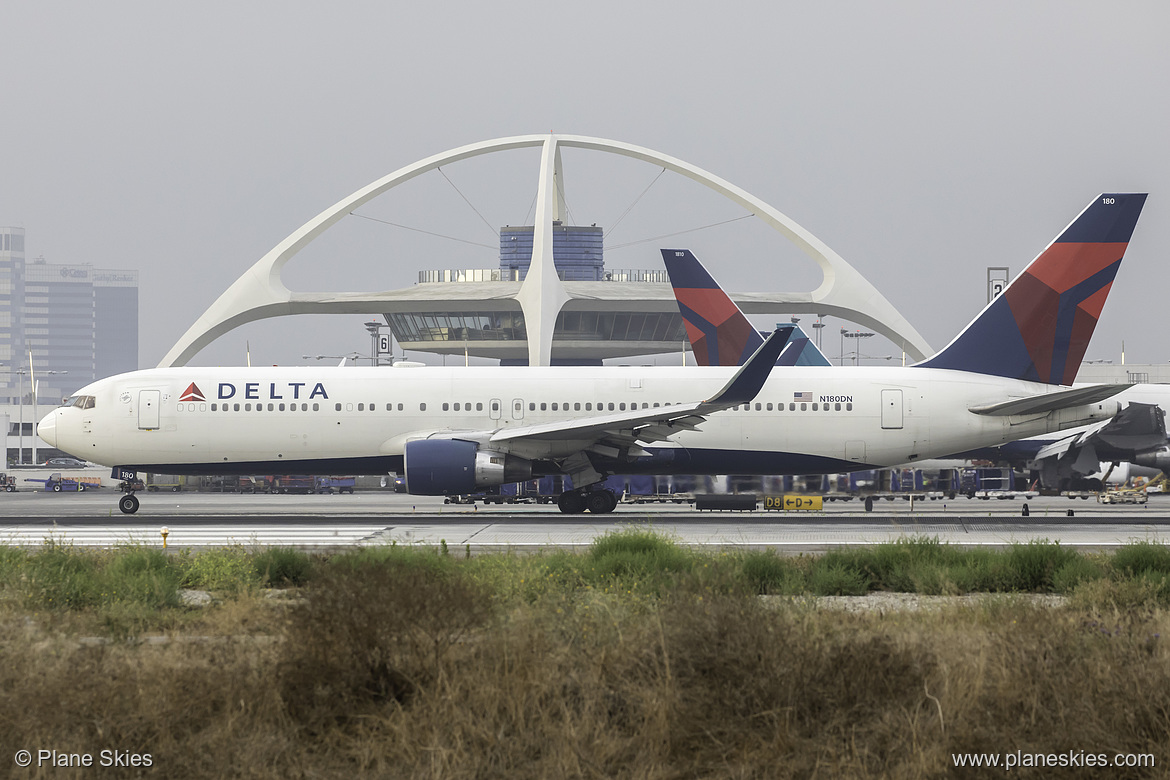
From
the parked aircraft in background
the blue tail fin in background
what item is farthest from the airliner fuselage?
the blue tail fin in background

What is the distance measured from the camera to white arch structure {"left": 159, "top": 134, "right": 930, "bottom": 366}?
96750 mm

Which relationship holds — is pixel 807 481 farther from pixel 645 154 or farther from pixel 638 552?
pixel 645 154

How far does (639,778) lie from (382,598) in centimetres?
253

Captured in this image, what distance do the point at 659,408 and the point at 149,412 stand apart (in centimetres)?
1330

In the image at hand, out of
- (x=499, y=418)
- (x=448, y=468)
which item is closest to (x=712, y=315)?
(x=499, y=418)

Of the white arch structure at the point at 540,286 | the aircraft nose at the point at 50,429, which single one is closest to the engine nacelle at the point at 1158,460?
the aircraft nose at the point at 50,429

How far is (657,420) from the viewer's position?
25.8m

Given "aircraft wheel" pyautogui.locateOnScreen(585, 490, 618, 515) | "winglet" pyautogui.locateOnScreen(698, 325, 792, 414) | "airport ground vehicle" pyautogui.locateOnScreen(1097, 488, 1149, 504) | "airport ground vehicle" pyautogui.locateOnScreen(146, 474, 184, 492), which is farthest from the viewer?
"airport ground vehicle" pyautogui.locateOnScreen(146, 474, 184, 492)

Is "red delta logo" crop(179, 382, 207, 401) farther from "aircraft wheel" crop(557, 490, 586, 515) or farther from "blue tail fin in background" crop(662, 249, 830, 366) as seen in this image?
"blue tail fin in background" crop(662, 249, 830, 366)

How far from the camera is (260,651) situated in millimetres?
8531

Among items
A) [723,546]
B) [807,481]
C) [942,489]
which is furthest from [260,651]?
[942,489]

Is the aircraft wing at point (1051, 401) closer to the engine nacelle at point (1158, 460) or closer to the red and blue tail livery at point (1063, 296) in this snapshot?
the red and blue tail livery at point (1063, 296)

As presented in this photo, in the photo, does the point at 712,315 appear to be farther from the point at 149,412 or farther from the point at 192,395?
the point at 149,412

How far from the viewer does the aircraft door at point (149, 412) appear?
92.0 feet
